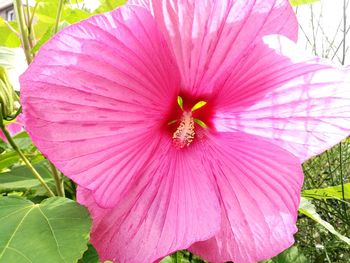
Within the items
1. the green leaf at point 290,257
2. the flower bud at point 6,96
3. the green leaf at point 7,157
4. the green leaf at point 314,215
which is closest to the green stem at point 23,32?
the flower bud at point 6,96

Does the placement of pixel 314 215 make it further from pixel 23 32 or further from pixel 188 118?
pixel 23 32

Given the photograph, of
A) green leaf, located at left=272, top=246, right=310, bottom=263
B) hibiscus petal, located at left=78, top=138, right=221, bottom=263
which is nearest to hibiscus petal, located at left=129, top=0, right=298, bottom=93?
hibiscus petal, located at left=78, top=138, right=221, bottom=263

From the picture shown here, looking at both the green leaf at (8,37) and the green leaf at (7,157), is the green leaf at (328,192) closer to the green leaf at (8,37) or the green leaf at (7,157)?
the green leaf at (7,157)

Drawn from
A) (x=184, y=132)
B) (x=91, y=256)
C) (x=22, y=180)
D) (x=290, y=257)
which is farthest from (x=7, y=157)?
(x=290, y=257)

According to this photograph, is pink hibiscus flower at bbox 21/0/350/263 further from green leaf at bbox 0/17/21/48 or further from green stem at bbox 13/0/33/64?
green leaf at bbox 0/17/21/48

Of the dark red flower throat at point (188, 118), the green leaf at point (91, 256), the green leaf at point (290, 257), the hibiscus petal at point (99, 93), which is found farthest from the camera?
the green leaf at point (290, 257)

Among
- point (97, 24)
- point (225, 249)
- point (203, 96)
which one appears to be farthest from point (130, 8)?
point (225, 249)
